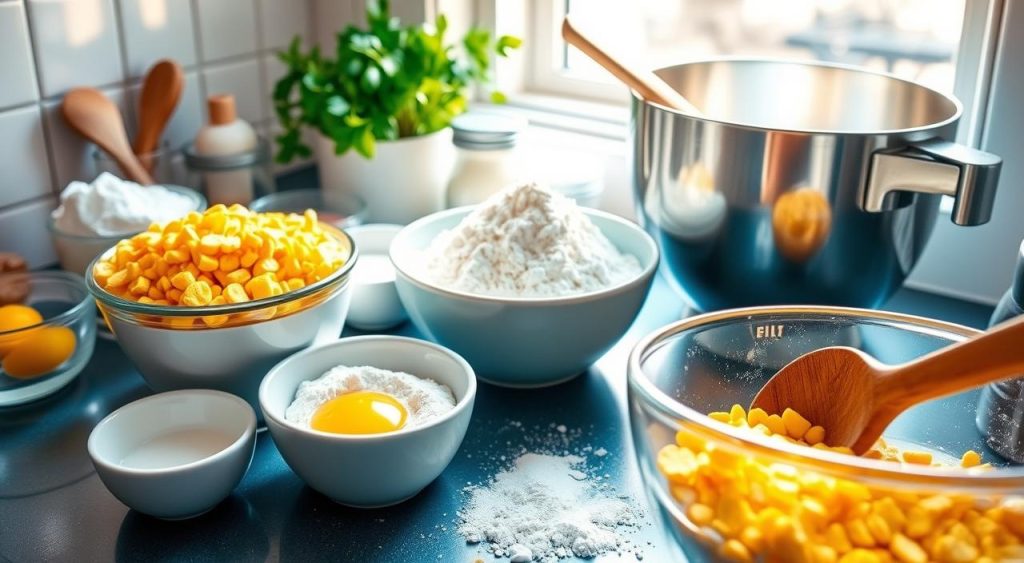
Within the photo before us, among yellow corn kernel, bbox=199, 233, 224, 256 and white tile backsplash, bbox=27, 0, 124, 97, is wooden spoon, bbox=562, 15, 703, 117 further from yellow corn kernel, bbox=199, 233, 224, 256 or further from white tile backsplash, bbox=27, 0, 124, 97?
white tile backsplash, bbox=27, 0, 124, 97

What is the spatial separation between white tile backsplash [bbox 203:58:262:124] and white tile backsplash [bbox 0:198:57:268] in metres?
0.28

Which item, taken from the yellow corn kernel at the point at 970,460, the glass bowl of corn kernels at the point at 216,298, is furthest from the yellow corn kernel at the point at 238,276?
the yellow corn kernel at the point at 970,460

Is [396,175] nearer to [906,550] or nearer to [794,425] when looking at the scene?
[794,425]

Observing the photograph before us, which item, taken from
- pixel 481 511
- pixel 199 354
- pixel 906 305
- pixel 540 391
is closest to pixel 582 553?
pixel 481 511

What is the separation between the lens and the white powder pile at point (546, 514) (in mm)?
778

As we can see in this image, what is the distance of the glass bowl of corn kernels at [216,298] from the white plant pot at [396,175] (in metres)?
0.34

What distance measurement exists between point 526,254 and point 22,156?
2.11 ft

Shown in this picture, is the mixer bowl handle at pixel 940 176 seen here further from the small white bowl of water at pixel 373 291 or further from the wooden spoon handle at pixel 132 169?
the wooden spoon handle at pixel 132 169

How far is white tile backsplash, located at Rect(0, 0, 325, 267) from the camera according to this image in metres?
1.16

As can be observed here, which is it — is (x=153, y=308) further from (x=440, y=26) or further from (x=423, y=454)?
(x=440, y=26)

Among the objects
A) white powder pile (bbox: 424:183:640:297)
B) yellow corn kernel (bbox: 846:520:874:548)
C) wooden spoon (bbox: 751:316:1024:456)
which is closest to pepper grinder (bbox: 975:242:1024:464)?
wooden spoon (bbox: 751:316:1024:456)

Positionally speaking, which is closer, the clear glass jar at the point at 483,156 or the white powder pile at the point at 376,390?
the white powder pile at the point at 376,390

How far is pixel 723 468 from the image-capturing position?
62 cm

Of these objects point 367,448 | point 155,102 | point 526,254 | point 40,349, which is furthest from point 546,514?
point 155,102
